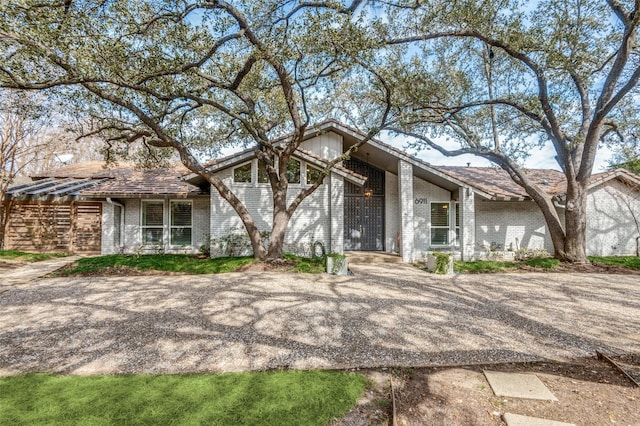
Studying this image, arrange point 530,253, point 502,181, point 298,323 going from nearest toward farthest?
point 298,323, point 530,253, point 502,181

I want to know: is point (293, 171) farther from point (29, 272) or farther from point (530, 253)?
point (530, 253)

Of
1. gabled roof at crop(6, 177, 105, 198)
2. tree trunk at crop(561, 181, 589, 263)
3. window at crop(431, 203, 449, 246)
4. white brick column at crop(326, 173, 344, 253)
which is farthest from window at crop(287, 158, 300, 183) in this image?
tree trunk at crop(561, 181, 589, 263)

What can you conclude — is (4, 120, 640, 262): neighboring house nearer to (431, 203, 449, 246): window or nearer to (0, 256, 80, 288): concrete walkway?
(431, 203, 449, 246): window

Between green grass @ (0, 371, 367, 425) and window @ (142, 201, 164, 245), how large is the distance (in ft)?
35.2

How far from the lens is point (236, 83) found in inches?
350

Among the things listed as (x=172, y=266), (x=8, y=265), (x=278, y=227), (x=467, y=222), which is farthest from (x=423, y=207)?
(x=8, y=265)

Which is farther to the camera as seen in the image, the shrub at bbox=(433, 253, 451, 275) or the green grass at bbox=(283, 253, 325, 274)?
the shrub at bbox=(433, 253, 451, 275)

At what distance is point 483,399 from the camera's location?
2.97 m

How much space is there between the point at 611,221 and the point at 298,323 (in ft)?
52.0

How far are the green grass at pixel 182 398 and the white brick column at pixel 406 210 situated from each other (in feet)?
28.8

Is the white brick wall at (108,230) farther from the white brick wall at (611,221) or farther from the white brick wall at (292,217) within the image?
the white brick wall at (611,221)

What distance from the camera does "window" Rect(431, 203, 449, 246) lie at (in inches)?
529

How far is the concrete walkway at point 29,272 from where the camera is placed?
802 centimetres

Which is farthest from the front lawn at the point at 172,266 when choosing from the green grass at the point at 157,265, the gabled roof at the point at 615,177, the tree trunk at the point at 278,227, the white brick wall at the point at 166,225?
the gabled roof at the point at 615,177
